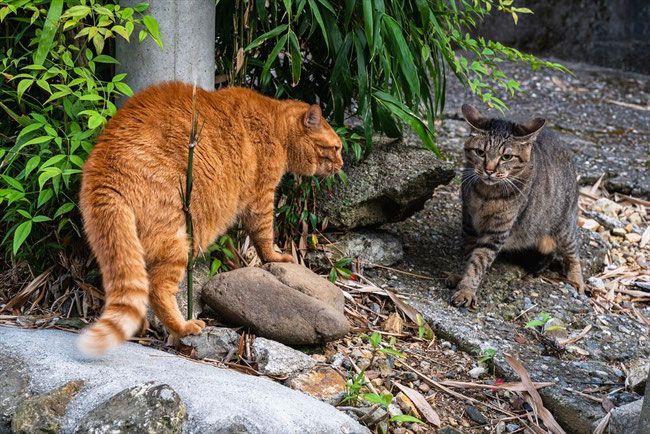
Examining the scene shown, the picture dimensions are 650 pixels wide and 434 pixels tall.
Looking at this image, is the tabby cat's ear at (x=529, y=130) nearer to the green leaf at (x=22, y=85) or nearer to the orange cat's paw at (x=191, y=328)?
the orange cat's paw at (x=191, y=328)

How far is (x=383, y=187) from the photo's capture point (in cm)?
424

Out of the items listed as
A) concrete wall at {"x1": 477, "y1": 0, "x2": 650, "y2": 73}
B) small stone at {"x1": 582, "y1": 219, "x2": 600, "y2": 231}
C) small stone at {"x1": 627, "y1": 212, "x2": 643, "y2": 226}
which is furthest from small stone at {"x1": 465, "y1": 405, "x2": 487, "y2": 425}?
concrete wall at {"x1": 477, "y1": 0, "x2": 650, "y2": 73}

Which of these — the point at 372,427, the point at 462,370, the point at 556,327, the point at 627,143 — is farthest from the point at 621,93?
the point at 372,427

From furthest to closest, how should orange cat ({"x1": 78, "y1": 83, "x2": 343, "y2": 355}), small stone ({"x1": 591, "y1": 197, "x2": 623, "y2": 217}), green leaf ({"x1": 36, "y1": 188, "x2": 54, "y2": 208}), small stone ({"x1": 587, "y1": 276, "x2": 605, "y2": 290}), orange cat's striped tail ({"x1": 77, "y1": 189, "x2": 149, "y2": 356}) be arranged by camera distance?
1. small stone ({"x1": 591, "y1": 197, "x2": 623, "y2": 217})
2. small stone ({"x1": 587, "y1": 276, "x2": 605, "y2": 290})
3. green leaf ({"x1": 36, "y1": 188, "x2": 54, "y2": 208})
4. orange cat ({"x1": 78, "y1": 83, "x2": 343, "y2": 355})
5. orange cat's striped tail ({"x1": 77, "y1": 189, "x2": 149, "y2": 356})

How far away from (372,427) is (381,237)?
65.9 inches

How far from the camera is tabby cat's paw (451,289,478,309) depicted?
4.04 meters

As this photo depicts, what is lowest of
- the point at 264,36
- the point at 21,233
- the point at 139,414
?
the point at 139,414

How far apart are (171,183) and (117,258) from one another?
427 millimetres

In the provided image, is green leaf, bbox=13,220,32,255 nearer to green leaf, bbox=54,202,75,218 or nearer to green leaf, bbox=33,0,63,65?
green leaf, bbox=54,202,75,218

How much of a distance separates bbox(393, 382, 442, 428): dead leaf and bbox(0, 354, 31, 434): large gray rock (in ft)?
5.24

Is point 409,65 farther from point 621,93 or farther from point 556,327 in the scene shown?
point 621,93

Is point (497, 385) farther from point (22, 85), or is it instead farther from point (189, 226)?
point (22, 85)

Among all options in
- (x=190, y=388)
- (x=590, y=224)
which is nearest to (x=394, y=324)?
(x=190, y=388)

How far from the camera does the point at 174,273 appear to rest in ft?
10.2
